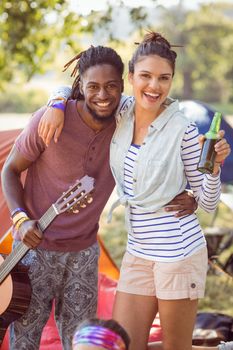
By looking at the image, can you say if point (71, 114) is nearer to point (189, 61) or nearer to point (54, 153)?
point (54, 153)

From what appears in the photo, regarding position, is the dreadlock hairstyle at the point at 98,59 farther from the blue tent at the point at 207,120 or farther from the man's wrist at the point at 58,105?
the blue tent at the point at 207,120

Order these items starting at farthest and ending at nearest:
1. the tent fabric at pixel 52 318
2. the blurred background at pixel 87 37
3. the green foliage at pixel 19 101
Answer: the green foliage at pixel 19 101 → the blurred background at pixel 87 37 → the tent fabric at pixel 52 318

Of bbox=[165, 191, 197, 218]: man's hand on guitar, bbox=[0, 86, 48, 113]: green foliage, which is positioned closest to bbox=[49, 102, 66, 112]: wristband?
bbox=[165, 191, 197, 218]: man's hand on guitar

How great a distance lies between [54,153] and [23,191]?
23 centimetres


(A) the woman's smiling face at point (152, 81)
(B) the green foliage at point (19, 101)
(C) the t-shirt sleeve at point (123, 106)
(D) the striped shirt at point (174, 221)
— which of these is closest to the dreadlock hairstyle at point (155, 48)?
(A) the woman's smiling face at point (152, 81)

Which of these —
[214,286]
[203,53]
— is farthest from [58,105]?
[203,53]

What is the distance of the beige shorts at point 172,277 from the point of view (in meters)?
2.28

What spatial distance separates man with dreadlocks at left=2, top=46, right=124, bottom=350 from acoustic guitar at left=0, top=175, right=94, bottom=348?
37 millimetres

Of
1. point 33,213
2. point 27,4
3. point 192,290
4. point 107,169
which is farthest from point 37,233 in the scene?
point 27,4

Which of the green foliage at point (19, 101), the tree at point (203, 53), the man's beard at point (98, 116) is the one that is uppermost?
the tree at point (203, 53)

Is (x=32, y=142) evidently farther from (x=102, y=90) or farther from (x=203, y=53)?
(x=203, y=53)

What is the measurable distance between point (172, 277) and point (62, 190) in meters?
0.53

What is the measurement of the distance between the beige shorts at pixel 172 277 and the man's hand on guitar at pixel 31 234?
0.36m

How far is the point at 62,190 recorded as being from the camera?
2.47 m
